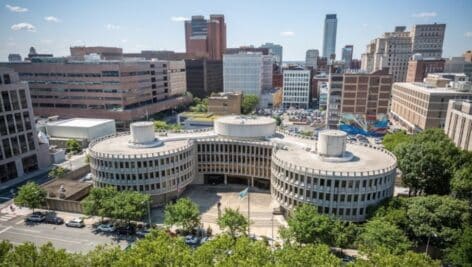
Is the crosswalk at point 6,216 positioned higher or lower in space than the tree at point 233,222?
lower

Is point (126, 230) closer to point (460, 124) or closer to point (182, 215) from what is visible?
point (182, 215)

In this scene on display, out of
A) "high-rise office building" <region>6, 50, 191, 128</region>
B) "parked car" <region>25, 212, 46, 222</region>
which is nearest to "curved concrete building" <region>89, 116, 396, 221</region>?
"parked car" <region>25, 212, 46, 222</region>

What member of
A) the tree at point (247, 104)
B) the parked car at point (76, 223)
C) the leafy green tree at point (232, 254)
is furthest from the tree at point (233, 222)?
the tree at point (247, 104)

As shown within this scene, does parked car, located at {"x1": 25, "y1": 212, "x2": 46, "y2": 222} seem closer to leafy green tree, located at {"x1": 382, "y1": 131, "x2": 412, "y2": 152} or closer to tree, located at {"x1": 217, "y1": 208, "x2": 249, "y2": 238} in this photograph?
tree, located at {"x1": 217, "y1": 208, "x2": 249, "y2": 238}

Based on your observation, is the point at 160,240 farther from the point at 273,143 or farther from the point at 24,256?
the point at 273,143

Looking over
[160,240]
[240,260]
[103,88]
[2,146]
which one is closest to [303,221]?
[240,260]

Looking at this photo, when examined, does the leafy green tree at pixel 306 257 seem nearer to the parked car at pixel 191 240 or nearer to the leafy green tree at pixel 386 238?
the leafy green tree at pixel 386 238

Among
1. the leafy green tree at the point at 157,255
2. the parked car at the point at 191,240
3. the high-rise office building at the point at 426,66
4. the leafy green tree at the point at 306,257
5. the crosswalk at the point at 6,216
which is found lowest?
the parked car at the point at 191,240
